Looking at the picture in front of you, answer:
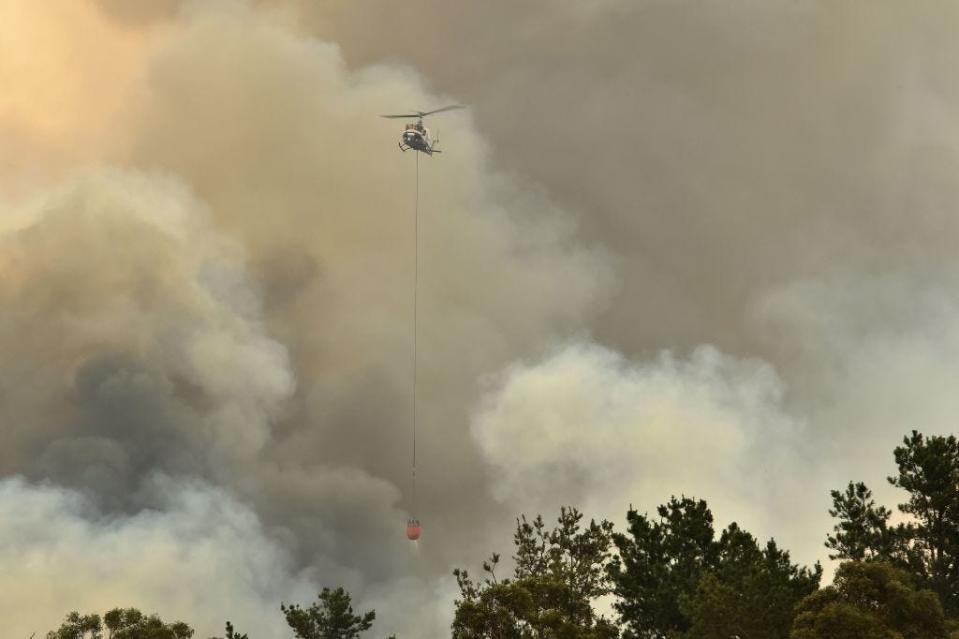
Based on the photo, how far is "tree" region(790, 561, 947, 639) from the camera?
56594 mm

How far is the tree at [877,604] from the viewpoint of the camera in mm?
56594

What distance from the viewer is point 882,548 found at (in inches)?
3002

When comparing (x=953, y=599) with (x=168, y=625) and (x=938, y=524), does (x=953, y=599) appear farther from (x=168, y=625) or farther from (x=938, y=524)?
(x=168, y=625)

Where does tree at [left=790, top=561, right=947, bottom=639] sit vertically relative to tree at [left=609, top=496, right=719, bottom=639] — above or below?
below

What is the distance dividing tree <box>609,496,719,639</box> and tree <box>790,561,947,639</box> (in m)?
24.2

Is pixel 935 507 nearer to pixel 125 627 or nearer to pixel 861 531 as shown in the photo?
pixel 861 531

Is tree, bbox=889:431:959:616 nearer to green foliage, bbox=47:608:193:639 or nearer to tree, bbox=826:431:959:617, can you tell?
tree, bbox=826:431:959:617

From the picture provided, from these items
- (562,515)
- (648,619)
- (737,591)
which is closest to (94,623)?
(562,515)

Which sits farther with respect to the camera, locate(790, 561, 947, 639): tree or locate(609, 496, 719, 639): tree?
locate(609, 496, 719, 639): tree


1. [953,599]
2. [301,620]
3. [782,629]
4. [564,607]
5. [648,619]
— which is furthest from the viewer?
[301,620]

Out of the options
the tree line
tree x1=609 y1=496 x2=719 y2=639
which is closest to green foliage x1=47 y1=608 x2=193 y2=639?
the tree line

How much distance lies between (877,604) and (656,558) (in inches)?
1178

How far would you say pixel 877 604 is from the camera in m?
58.2

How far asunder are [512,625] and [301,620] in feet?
171
